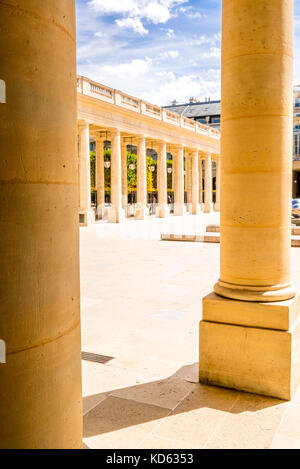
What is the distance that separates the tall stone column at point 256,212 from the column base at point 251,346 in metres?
0.01

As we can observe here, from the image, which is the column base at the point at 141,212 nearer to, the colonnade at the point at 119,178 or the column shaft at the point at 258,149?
the colonnade at the point at 119,178

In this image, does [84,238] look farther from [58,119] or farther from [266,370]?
[58,119]

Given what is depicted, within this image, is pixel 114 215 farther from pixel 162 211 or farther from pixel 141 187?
pixel 162 211

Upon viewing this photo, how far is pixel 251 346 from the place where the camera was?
6.42 m

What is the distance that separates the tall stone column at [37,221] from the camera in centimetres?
273

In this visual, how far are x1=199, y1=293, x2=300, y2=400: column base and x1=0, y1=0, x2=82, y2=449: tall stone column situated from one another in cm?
374

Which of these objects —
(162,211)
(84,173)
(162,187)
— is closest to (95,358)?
(84,173)

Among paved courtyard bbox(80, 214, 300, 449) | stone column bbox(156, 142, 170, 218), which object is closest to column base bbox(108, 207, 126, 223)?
stone column bbox(156, 142, 170, 218)

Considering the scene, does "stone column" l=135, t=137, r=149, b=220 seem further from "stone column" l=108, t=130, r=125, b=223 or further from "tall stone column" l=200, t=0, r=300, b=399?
"tall stone column" l=200, t=0, r=300, b=399

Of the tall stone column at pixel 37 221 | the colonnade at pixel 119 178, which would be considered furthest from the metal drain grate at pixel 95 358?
the colonnade at pixel 119 178

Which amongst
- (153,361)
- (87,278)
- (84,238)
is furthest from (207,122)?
(153,361)

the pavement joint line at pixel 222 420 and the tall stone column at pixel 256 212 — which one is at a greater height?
the tall stone column at pixel 256 212

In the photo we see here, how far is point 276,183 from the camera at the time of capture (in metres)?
6.45
